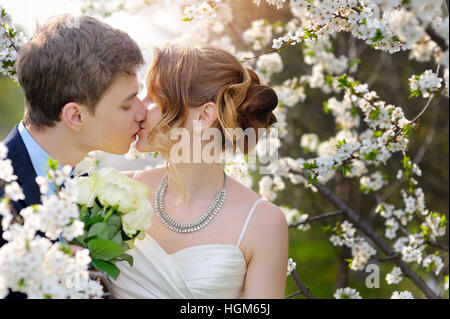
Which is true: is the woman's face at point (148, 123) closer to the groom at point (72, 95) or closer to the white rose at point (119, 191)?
the groom at point (72, 95)

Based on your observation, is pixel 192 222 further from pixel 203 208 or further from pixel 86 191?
pixel 86 191

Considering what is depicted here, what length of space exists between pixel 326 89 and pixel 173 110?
2737 mm

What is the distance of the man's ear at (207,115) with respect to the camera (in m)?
2.43

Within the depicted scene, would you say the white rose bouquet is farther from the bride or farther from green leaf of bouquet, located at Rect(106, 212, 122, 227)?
the bride

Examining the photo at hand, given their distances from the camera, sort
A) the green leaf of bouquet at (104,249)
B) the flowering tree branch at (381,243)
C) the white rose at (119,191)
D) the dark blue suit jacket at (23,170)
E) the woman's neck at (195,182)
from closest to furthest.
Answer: the green leaf of bouquet at (104,249) → the white rose at (119,191) → the dark blue suit jacket at (23,170) → the woman's neck at (195,182) → the flowering tree branch at (381,243)

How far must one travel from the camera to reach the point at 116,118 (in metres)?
2.39

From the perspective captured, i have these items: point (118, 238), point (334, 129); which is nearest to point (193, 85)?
point (118, 238)

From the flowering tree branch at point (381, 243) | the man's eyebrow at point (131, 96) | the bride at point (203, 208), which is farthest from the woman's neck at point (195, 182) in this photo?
the flowering tree branch at point (381, 243)

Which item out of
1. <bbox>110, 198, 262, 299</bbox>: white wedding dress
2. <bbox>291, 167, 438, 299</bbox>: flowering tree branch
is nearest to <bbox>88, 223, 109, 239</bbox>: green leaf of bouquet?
<bbox>110, 198, 262, 299</bbox>: white wedding dress

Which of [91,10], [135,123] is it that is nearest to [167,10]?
[91,10]

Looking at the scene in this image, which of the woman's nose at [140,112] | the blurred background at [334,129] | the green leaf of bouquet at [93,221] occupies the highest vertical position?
the woman's nose at [140,112]

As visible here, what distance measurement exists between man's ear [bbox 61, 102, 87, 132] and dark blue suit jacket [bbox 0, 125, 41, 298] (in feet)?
0.72

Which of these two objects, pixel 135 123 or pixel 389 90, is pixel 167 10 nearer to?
pixel 135 123

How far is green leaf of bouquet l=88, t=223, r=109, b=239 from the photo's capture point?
190 cm
